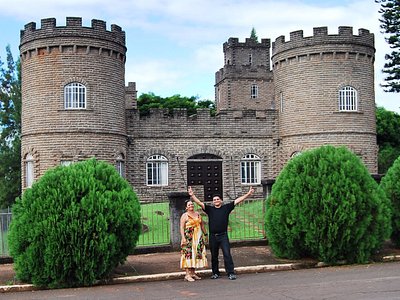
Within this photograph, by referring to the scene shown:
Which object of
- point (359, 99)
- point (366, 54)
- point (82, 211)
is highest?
point (366, 54)

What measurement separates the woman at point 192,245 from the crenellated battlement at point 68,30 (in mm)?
15240

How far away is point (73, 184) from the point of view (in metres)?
10.8

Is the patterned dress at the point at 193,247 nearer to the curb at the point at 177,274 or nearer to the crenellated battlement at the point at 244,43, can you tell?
the curb at the point at 177,274

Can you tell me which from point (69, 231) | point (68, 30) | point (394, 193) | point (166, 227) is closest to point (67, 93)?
point (68, 30)

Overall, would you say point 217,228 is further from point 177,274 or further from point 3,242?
point 3,242

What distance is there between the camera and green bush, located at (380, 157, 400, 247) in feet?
44.4

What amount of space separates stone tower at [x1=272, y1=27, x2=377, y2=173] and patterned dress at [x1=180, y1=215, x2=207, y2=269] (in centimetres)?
1731

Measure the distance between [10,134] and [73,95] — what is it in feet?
72.8

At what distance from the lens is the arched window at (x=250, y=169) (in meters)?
28.5

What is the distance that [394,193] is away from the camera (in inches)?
534

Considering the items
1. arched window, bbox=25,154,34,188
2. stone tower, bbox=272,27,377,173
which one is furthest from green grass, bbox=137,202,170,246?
stone tower, bbox=272,27,377,173

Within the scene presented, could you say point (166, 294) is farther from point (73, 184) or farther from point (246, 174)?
point (246, 174)

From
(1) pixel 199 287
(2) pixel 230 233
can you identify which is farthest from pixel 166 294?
(2) pixel 230 233

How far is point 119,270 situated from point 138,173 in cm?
1528
